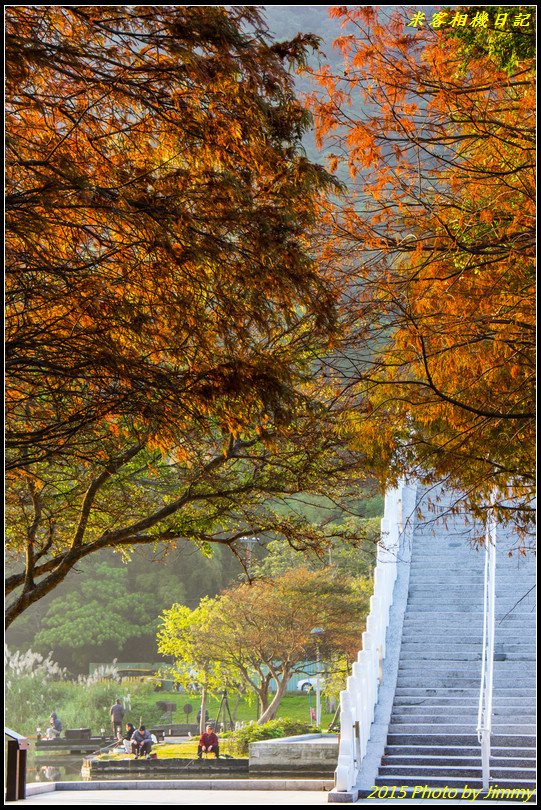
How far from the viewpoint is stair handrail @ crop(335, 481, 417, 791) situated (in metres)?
9.62

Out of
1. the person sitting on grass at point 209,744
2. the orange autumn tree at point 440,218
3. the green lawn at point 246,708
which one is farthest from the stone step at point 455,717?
the green lawn at point 246,708

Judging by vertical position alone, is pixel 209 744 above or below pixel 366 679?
below

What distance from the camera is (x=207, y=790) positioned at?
14148 millimetres

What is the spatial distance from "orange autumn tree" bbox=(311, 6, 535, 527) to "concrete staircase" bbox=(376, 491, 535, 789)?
3.14 meters

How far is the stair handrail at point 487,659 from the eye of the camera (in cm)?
919

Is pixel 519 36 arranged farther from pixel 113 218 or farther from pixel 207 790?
pixel 207 790

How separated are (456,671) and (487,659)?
1.75 ft

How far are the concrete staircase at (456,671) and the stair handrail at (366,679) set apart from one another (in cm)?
31

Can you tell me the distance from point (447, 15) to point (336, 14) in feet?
2.47

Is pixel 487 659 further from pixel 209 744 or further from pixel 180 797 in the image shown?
pixel 209 744

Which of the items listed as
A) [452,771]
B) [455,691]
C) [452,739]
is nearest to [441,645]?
[455,691]

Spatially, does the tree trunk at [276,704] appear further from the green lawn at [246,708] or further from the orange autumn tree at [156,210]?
the orange autumn tree at [156,210]

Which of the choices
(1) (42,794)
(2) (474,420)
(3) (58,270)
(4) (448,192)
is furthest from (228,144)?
(1) (42,794)

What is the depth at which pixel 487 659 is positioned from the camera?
36.4ft
